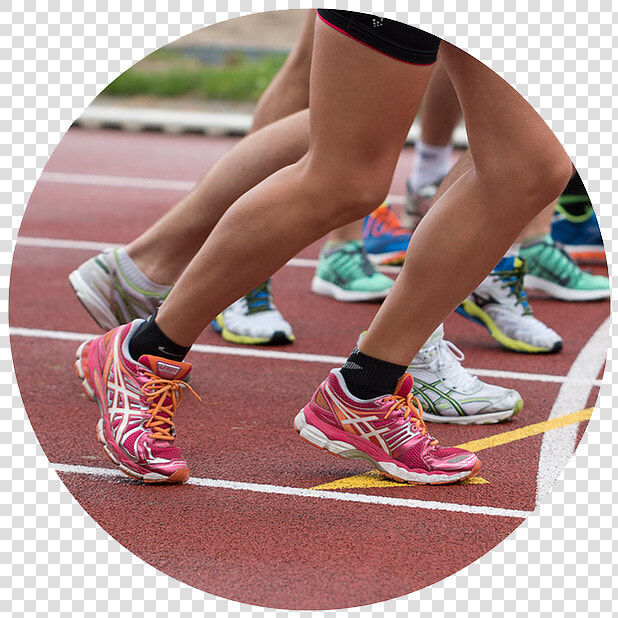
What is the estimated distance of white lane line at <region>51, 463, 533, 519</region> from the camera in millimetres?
2652

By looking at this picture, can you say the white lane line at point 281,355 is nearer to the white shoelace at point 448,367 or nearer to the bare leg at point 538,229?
the white shoelace at point 448,367

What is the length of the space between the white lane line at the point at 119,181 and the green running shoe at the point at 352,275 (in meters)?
3.18

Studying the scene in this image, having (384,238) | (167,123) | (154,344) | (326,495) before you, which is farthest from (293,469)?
(167,123)

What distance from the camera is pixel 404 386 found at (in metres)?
2.74

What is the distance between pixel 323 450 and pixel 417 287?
0.70 meters

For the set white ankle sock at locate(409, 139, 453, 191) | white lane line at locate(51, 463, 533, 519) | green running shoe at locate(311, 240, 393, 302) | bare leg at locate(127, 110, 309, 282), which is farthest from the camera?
white ankle sock at locate(409, 139, 453, 191)

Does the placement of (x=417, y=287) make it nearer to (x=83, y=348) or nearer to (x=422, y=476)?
(x=422, y=476)

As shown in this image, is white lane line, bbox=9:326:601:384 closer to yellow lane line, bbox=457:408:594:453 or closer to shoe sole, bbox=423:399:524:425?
yellow lane line, bbox=457:408:594:453

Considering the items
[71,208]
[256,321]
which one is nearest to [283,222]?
[256,321]

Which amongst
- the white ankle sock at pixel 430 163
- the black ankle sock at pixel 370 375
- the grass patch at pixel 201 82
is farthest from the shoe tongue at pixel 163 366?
the grass patch at pixel 201 82

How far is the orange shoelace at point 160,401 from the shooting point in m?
2.70

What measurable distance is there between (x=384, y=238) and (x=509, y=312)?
1.54 metres

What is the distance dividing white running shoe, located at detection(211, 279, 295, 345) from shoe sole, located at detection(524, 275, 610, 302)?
144 centimetres

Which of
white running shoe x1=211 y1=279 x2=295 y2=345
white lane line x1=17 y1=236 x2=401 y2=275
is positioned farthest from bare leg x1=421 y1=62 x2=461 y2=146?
white running shoe x1=211 y1=279 x2=295 y2=345
